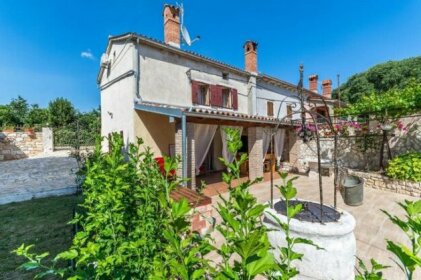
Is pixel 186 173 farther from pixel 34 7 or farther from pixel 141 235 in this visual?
pixel 34 7

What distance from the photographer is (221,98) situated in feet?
38.1

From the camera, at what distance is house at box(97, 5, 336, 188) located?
24.9 feet

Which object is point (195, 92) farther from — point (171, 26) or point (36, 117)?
→ point (36, 117)

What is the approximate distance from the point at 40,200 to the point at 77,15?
1251 cm

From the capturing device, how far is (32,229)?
15.1 feet

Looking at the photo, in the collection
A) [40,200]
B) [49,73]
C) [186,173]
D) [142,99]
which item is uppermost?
[49,73]

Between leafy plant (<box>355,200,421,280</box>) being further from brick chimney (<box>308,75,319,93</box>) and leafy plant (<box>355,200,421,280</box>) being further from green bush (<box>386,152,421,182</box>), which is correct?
brick chimney (<box>308,75,319,93</box>)

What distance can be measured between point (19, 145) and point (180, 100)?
570 inches

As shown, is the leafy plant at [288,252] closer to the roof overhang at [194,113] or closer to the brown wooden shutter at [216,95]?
the roof overhang at [194,113]

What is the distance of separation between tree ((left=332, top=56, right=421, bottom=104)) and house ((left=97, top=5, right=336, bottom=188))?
81.3 ft

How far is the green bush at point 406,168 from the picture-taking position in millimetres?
7005

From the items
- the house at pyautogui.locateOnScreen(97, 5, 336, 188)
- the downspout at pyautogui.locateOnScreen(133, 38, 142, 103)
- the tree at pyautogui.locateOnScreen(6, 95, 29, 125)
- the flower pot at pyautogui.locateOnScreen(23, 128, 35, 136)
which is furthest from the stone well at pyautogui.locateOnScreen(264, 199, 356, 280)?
the tree at pyautogui.locateOnScreen(6, 95, 29, 125)

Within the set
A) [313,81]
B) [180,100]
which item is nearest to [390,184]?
[180,100]

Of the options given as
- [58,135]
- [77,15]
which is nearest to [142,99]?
[77,15]
